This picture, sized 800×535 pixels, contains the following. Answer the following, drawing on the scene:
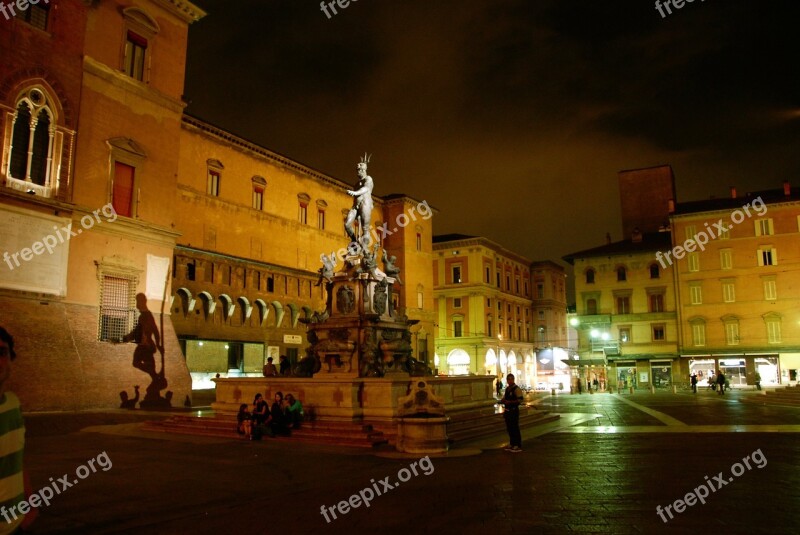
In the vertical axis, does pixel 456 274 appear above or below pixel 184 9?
below

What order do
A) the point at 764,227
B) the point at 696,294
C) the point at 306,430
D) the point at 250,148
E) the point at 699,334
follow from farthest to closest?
the point at 696,294 → the point at 699,334 → the point at 764,227 → the point at 250,148 → the point at 306,430

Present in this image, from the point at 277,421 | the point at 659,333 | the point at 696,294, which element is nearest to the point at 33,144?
the point at 277,421

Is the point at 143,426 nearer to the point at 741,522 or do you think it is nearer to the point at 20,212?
the point at 20,212

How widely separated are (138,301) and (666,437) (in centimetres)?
2105

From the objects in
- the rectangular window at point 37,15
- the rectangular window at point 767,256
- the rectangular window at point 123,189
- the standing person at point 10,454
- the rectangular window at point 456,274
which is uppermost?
the rectangular window at point 37,15

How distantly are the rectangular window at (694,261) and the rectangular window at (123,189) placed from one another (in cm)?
4515

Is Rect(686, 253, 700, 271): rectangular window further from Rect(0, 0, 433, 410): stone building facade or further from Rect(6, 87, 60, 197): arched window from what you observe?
Rect(6, 87, 60, 197): arched window

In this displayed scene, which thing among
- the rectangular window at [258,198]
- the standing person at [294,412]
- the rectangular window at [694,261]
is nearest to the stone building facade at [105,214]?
the rectangular window at [258,198]

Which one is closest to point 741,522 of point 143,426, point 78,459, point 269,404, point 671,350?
point 78,459

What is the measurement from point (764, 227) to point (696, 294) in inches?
294

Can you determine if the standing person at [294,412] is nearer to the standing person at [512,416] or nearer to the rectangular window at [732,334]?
the standing person at [512,416]

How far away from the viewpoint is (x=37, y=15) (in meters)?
23.7

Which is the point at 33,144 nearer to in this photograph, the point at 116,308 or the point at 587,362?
the point at 116,308

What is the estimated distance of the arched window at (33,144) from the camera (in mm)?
23016
